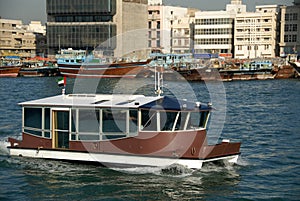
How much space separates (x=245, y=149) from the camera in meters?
23.4

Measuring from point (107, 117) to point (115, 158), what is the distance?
4.64ft

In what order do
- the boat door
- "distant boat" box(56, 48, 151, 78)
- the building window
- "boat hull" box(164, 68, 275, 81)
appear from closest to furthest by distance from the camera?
1. the boat door
2. "boat hull" box(164, 68, 275, 81)
3. "distant boat" box(56, 48, 151, 78)
4. the building window

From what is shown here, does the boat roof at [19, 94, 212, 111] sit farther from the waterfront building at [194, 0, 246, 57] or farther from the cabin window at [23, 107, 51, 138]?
the waterfront building at [194, 0, 246, 57]

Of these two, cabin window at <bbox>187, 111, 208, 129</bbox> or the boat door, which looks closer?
cabin window at <bbox>187, 111, 208, 129</bbox>

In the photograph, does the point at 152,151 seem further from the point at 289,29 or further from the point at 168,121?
the point at 289,29

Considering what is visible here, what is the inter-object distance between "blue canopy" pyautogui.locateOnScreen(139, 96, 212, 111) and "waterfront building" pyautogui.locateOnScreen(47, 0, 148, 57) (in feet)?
282

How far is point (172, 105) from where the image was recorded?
1850 cm

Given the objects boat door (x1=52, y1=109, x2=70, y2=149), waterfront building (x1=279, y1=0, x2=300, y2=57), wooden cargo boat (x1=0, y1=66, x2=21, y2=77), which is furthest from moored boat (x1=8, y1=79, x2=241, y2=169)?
waterfront building (x1=279, y1=0, x2=300, y2=57)

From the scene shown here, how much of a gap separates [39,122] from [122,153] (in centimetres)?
343

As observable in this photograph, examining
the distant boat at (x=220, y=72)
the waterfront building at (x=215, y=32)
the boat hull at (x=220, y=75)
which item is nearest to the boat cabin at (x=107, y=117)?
the distant boat at (x=220, y=72)

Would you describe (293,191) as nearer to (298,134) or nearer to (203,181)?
(203,181)

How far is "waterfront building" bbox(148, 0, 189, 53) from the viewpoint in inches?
4843

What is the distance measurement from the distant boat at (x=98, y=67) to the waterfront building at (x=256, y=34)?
30342 mm

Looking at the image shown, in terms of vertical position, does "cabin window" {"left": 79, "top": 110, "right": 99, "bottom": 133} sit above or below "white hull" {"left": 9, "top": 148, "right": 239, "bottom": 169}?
above
